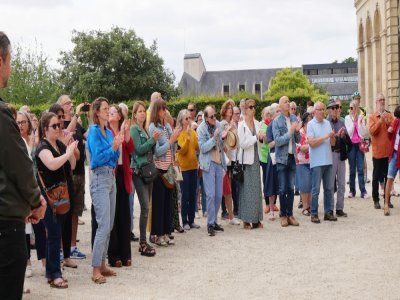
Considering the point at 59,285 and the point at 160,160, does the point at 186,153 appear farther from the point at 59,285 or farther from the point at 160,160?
Answer: the point at 59,285

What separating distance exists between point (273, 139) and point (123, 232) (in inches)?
171

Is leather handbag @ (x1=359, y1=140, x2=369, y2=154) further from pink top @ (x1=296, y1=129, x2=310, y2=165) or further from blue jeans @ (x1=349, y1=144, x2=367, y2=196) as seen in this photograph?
pink top @ (x1=296, y1=129, x2=310, y2=165)

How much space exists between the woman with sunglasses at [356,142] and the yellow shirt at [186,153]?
5.00 m

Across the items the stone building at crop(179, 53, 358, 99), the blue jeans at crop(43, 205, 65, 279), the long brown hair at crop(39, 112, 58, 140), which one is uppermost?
the stone building at crop(179, 53, 358, 99)

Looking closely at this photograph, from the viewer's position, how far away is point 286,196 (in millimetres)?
11500

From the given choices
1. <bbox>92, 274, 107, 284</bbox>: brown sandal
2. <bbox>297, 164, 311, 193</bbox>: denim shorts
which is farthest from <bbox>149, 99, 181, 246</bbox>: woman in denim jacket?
<bbox>297, 164, 311, 193</bbox>: denim shorts

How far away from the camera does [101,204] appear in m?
7.54

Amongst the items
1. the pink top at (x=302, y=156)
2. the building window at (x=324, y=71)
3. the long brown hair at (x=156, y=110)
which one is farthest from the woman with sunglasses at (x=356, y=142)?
the building window at (x=324, y=71)

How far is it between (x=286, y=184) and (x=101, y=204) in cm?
479

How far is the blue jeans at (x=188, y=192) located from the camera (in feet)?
37.2

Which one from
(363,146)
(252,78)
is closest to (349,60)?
(252,78)

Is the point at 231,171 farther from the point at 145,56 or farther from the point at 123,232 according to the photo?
the point at 145,56

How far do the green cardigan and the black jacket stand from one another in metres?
5.04

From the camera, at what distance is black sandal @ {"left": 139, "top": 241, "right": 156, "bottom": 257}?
9.20 metres
